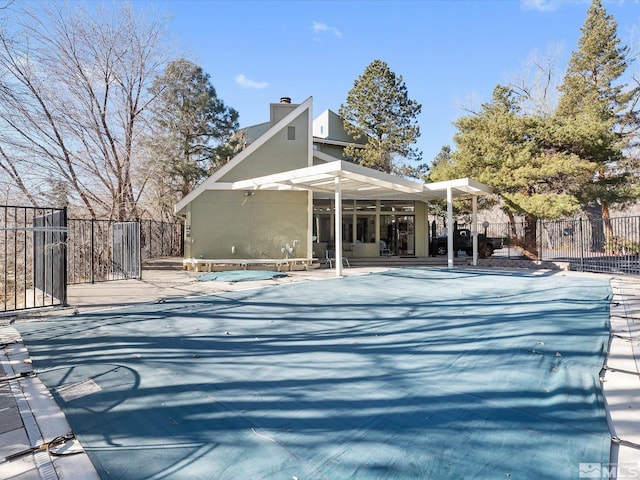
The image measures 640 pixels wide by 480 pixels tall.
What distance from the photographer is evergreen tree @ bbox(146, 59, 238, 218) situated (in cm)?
1616

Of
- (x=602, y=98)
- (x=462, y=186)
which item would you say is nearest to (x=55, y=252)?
(x=462, y=186)

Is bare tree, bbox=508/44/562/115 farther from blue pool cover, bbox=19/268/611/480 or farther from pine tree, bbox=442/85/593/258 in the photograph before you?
blue pool cover, bbox=19/268/611/480

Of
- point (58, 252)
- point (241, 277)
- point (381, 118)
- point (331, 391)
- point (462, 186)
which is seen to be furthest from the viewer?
point (381, 118)

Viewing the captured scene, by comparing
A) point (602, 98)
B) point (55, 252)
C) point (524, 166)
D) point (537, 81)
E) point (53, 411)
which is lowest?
point (53, 411)

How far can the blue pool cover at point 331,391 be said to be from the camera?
205cm

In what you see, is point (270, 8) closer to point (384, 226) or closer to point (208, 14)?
point (208, 14)

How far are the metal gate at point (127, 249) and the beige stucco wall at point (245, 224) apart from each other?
257 cm

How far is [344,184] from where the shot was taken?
11703 mm

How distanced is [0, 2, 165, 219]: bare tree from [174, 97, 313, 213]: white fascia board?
3.82m

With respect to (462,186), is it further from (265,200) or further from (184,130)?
(184,130)

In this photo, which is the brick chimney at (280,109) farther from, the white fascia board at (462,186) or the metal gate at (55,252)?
the metal gate at (55,252)

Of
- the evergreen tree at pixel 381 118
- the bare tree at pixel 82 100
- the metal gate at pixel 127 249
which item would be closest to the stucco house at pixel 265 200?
the metal gate at pixel 127 249

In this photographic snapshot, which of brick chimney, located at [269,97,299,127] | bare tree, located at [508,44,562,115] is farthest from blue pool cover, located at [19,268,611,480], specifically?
bare tree, located at [508,44,562,115]

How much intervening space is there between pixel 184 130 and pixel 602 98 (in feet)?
68.8
